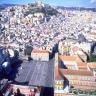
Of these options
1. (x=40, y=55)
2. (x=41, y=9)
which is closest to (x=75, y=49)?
(x=40, y=55)

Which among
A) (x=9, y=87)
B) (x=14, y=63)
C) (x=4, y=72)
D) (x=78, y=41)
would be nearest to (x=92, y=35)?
(x=78, y=41)

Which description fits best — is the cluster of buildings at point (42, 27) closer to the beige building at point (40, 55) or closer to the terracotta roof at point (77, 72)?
the beige building at point (40, 55)

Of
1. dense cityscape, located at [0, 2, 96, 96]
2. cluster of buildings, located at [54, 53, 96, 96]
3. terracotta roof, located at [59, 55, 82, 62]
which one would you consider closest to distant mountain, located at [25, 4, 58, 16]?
dense cityscape, located at [0, 2, 96, 96]

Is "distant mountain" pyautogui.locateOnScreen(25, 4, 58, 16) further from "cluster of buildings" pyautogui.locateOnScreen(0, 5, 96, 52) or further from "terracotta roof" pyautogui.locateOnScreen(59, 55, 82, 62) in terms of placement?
"terracotta roof" pyautogui.locateOnScreen(59, 55, 82, 62)

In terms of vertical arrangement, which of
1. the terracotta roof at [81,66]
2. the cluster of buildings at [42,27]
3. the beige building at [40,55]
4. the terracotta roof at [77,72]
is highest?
the terracotta roof at [77,72]

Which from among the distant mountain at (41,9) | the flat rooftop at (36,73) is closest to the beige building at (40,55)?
the flat rooftop at (36,73)

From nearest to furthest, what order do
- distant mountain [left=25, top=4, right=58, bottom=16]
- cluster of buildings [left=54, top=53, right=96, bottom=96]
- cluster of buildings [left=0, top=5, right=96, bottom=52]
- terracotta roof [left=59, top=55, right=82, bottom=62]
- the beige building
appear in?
cluster of buildings [left=54, top=53, right=96, bottom=96] < terracotta roof [left=59, top=55, right=82, bottom=62] < the beige building < cluster of buildings [left=0, top=5, right=96, bottom=52] < distant mountain [left=25, top=4, right=58, bottom=16]

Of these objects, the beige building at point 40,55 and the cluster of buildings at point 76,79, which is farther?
the beige building at point 40,55
